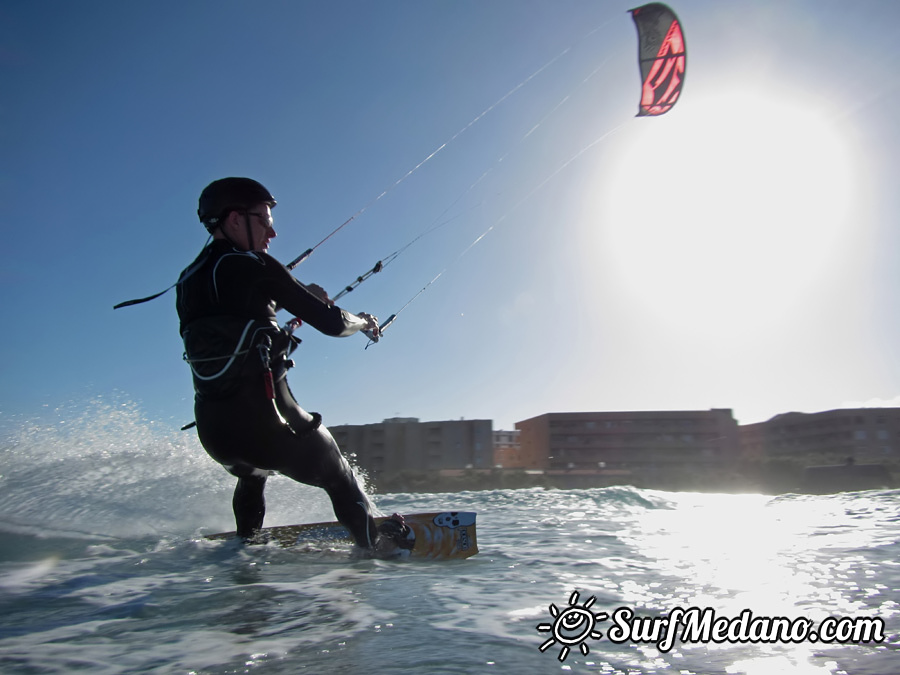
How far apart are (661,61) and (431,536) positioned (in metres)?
9.79

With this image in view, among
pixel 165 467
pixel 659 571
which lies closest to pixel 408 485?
pixel 165 467

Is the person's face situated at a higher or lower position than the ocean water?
higher

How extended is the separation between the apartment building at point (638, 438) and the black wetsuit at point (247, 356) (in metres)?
62.5

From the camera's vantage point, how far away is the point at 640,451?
211 feet

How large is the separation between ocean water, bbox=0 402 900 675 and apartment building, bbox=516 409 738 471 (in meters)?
60.4

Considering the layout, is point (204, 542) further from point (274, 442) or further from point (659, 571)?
point (659, 571)

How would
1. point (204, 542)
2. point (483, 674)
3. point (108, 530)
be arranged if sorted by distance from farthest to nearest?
point (108, 530) → point (204, 542) → point (483, 674)

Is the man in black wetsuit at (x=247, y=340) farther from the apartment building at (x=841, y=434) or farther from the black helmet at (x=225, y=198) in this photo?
the apartment building at (x=841, y=434)

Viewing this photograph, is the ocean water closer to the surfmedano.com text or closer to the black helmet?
the surfmedano.com text

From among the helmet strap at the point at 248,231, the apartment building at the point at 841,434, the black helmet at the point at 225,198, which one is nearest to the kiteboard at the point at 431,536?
the helmet strap at the point at 248,231

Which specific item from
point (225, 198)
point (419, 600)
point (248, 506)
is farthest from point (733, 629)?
point (225, 198)

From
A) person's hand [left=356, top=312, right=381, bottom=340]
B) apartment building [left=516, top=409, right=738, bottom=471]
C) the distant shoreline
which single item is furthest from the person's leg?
apartment building [left=516, top=409, right=738, bottom=471]

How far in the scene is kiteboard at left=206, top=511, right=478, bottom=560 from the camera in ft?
12.9

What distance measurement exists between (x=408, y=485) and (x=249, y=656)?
51.5m
